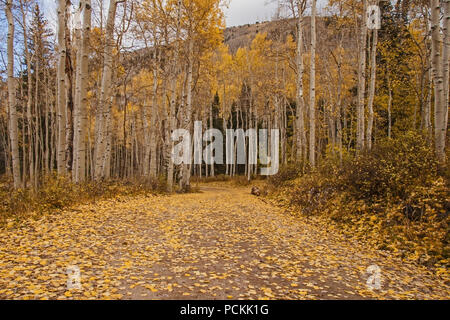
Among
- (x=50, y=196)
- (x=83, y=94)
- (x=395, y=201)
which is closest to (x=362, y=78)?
(x=395, y=201)

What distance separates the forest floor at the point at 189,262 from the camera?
354 centimetres

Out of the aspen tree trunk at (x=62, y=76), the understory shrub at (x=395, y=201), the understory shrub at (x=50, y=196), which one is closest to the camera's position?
the understory shrub at (x=395, y=201)

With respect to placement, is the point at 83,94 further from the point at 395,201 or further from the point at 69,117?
the point at 395,201

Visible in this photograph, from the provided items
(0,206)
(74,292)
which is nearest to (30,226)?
(0,206)

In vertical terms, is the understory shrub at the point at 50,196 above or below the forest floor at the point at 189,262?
above

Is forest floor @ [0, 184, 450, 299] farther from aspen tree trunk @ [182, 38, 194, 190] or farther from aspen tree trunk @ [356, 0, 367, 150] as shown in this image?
aspen tree trunk @ [182, 38, 194, 190]

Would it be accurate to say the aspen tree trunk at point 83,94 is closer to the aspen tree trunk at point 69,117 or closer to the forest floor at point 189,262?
the aspen tree trunk at point 69,117

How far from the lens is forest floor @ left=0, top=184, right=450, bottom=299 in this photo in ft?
11.6

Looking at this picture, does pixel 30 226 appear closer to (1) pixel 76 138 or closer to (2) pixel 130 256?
(2) pixel 130 256

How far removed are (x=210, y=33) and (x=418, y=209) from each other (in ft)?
47.3

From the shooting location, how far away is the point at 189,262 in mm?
4570

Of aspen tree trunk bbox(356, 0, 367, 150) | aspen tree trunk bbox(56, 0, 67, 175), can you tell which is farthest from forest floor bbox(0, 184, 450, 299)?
aspen tree trunk bbox(356, 0, 367, 150)

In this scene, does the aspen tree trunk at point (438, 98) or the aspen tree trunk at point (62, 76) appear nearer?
the aspen tree trunk at point (438, 98)

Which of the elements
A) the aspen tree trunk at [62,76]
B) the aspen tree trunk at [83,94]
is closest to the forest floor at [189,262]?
the aspen tree trunk at [83,94]
